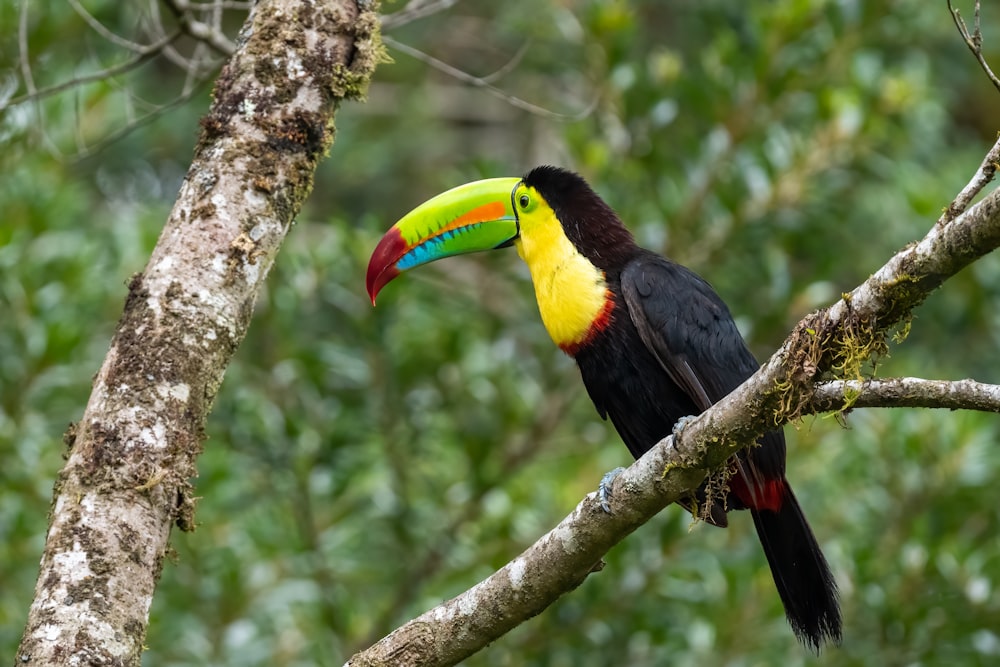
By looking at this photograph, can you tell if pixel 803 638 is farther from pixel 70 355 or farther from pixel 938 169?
pixel 938 169

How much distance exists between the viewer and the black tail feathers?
10.8 ft

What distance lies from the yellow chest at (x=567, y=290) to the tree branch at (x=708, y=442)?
35.2 inches

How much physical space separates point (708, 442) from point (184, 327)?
3.69 feet

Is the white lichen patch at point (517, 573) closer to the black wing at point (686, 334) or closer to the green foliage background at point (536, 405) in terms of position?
the black wing at point (686, 334)

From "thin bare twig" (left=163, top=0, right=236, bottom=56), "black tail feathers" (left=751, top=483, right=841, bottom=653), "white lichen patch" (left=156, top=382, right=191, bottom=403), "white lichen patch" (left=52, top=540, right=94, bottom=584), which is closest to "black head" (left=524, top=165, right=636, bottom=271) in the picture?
"black tail feathers" (left=751, top=483, right=841, bottom=653)

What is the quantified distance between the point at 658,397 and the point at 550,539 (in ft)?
2.94

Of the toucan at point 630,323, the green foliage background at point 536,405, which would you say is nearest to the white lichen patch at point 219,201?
the toucan at point 630,323

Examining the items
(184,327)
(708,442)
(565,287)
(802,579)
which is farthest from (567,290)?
(184,327)

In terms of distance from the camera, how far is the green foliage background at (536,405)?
15.7 ft

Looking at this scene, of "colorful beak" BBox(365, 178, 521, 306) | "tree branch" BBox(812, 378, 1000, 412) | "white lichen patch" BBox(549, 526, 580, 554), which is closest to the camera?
"tree branch" BBox(812, 378, 1000, 412)

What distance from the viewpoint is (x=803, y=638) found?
11.0 ft

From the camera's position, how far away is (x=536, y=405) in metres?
5.27

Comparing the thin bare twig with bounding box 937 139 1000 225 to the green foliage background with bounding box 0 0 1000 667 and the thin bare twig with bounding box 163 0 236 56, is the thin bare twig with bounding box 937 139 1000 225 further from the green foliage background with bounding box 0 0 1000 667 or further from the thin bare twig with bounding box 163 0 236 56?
the green foliage background with bounding box 0 0 1000 667

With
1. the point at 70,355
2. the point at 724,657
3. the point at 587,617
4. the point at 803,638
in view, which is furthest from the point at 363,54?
the point at 724,657
